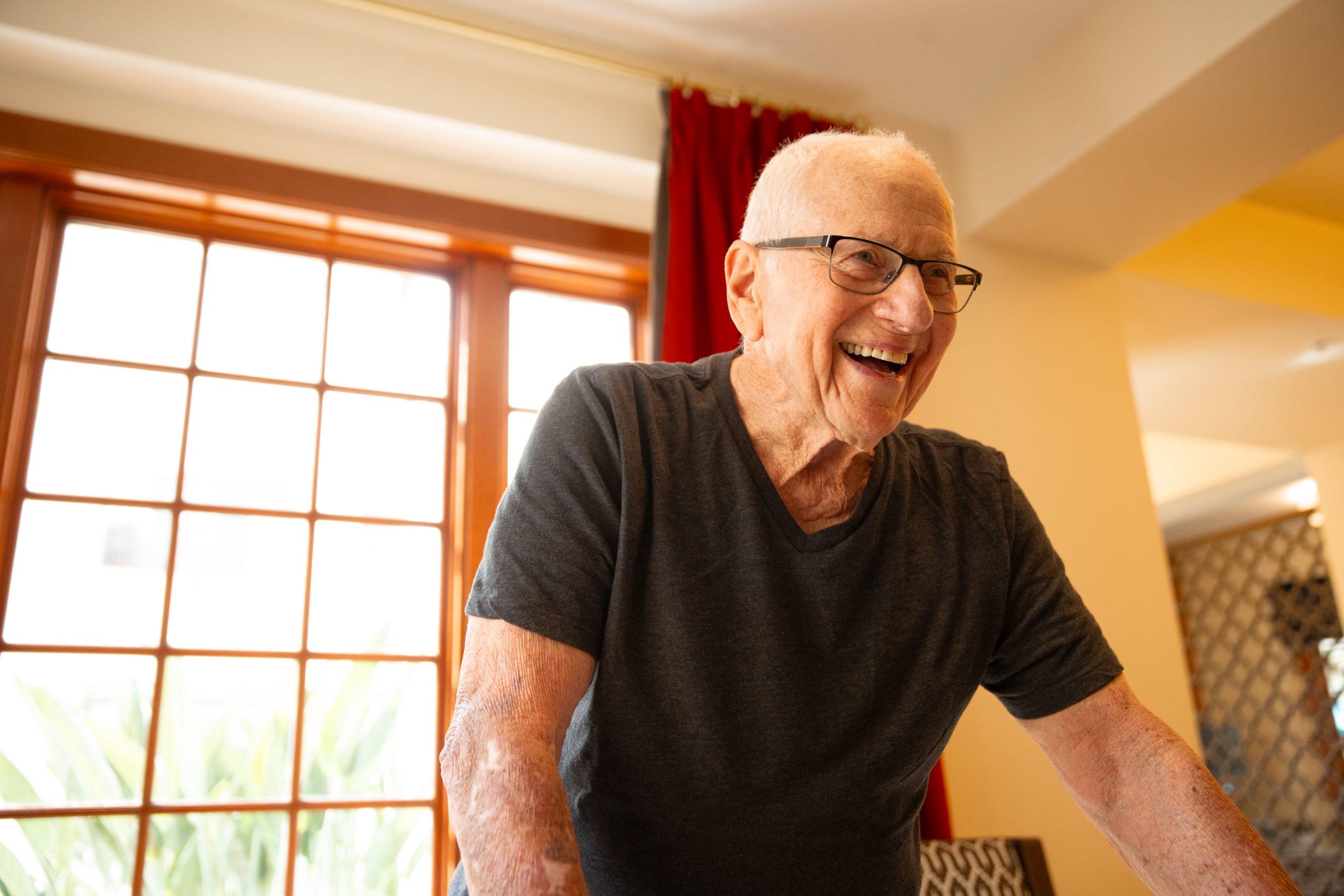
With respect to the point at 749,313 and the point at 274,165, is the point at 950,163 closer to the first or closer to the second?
the point at 274,165

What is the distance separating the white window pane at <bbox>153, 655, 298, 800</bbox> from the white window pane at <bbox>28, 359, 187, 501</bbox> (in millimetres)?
430

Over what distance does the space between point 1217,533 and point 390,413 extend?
6783mm

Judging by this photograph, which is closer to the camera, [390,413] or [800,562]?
[800,562]

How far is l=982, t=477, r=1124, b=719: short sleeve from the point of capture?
43.4 inches

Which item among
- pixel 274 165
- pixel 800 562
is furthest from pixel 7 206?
pixel 800 562

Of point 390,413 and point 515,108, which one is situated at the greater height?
point 515,108

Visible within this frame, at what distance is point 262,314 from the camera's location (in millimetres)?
2613

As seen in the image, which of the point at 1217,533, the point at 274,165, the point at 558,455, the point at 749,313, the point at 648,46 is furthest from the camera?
the point at 1217,533

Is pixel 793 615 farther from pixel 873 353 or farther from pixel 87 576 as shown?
pixel 87 576

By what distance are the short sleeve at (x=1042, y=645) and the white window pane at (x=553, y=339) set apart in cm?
177

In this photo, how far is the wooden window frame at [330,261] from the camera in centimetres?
226

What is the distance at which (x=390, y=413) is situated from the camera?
2686 mm

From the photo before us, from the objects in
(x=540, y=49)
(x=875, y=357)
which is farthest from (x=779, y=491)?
(x=540, y=49)

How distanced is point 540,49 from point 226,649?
1698mm
